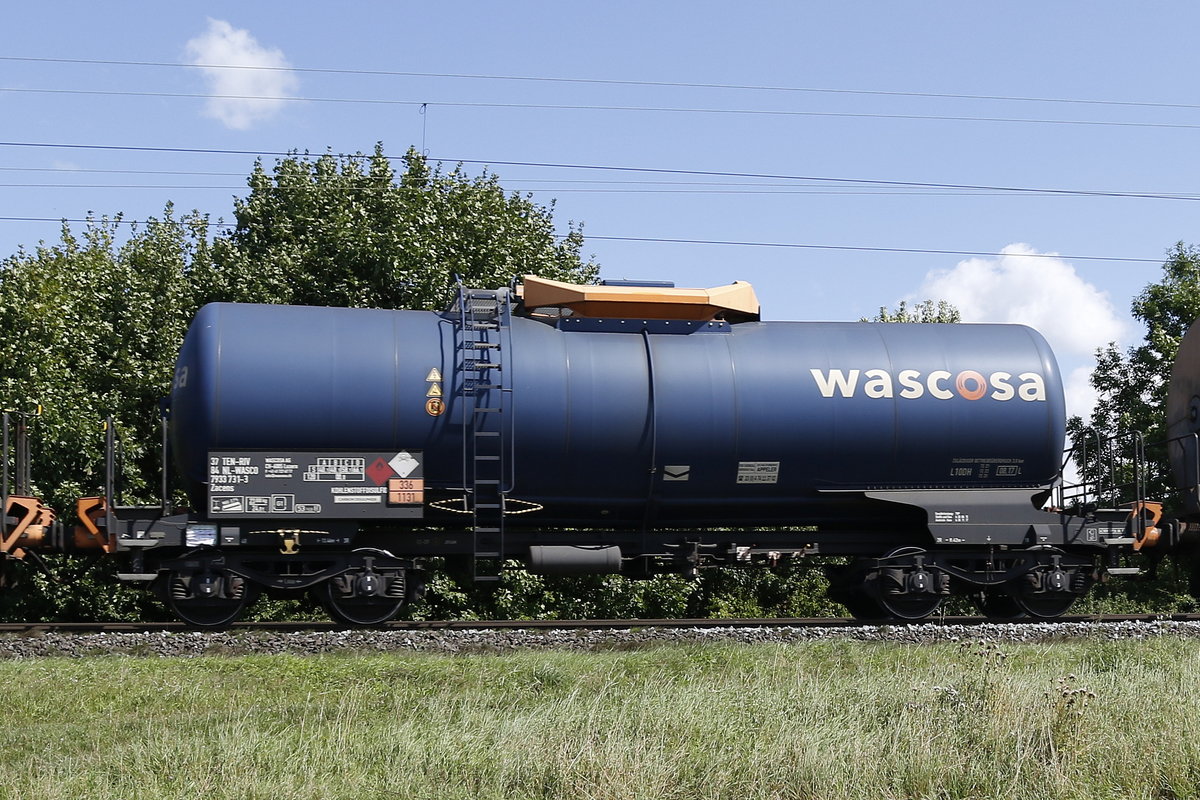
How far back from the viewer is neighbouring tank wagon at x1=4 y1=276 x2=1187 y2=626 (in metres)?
13.1

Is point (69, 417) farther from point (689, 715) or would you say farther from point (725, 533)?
point (689, 715)

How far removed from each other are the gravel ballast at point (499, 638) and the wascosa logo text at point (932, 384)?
9.08 ft

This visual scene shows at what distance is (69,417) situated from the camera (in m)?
20.4

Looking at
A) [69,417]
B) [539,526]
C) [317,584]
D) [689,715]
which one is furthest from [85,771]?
[69,417]

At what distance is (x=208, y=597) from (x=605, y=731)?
7.19 m

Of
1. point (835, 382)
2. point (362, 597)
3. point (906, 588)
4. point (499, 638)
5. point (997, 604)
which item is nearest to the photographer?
point (499, 638)

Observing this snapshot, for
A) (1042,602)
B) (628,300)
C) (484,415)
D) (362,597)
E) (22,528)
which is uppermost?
(628,300)

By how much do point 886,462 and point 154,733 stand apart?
9.06 meters

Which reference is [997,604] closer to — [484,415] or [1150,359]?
[484,415]

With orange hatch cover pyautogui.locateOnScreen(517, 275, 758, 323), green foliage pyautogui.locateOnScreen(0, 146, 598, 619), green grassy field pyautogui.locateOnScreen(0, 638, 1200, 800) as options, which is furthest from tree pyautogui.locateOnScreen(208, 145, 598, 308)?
green grassy field pyautogui.locateOnScreen(0, 638, 1200, 800)

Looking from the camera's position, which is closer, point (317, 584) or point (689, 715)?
point (689, 715)

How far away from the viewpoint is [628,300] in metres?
14.2

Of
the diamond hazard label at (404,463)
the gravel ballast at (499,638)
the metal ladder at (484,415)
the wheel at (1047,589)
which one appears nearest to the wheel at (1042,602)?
the wheel at (1047,589)

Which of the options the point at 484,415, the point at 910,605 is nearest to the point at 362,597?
the point at 484,415
